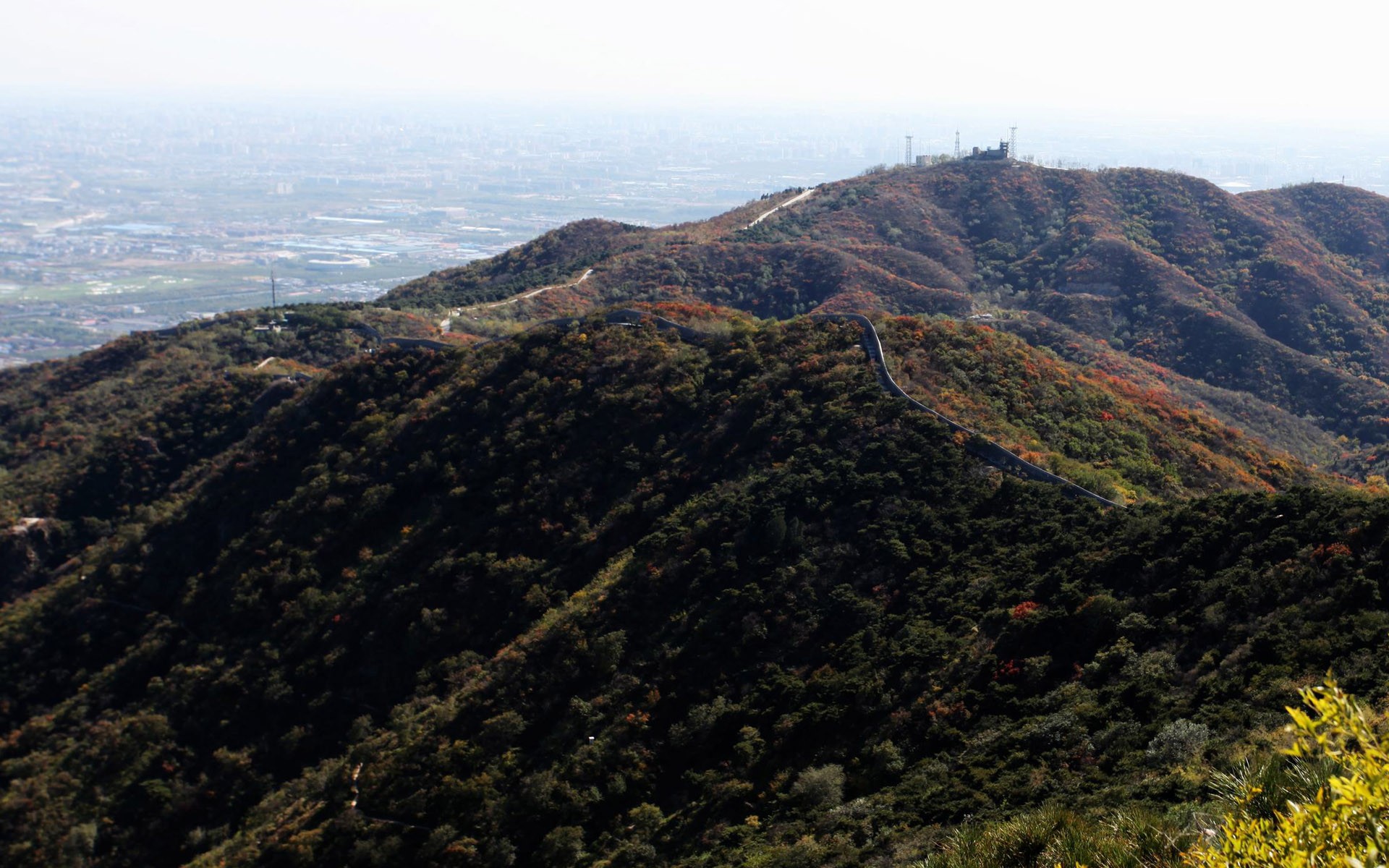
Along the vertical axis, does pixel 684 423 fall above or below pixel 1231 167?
below

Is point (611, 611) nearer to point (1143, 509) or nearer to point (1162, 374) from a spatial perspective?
point (1143, 509)

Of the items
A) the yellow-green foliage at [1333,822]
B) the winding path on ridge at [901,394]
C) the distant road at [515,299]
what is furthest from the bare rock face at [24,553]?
the yellow-green foliage at [1333,822]

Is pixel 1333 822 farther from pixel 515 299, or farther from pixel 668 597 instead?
pixel 515 299

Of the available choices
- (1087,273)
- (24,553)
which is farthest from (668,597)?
(1087,273)

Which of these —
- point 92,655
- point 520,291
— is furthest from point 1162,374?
point 92,655

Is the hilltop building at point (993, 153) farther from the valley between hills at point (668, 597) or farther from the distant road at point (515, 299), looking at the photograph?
the distant road at point (515, 299)

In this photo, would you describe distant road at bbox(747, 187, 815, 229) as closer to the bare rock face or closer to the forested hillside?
the forested hillside
